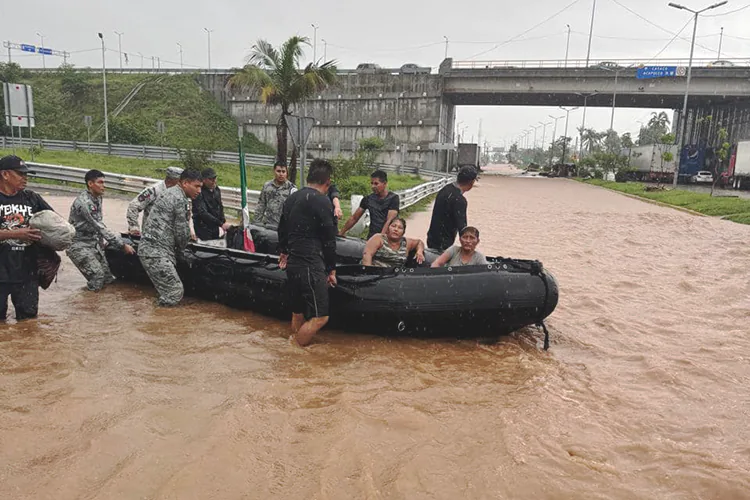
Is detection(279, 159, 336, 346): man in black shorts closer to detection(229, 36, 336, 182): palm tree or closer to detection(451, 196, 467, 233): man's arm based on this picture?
detection(451, 196, 467, 233): man's arm

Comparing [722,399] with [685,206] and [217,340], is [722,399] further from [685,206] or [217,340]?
[685,206]

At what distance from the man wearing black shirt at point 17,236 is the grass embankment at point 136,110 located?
3381 centimetres

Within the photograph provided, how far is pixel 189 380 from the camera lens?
14.2ft

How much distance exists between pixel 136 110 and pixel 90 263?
4059 centimetres

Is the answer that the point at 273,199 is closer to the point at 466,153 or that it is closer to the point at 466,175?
the point at 466,175

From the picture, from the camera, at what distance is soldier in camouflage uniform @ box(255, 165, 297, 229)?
740 cm

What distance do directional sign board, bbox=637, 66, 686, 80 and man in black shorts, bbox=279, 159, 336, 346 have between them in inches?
1601

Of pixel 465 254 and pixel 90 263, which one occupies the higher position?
pixel 465 254

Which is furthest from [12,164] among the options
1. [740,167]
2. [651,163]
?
[651,163]

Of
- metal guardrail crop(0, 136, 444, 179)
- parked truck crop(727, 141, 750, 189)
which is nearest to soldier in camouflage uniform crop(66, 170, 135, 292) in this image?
metal guardrail crop(0, 136, 444, 179)

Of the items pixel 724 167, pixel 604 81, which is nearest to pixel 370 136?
pixel 604 81

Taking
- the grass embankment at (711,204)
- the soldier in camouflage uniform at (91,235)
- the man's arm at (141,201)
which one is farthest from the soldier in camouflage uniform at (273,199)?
the grass embankment at (711,204)

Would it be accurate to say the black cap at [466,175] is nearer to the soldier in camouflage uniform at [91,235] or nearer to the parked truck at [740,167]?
the soldier in camouflage uniform at [91,235]

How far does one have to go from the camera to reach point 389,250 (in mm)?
5727
